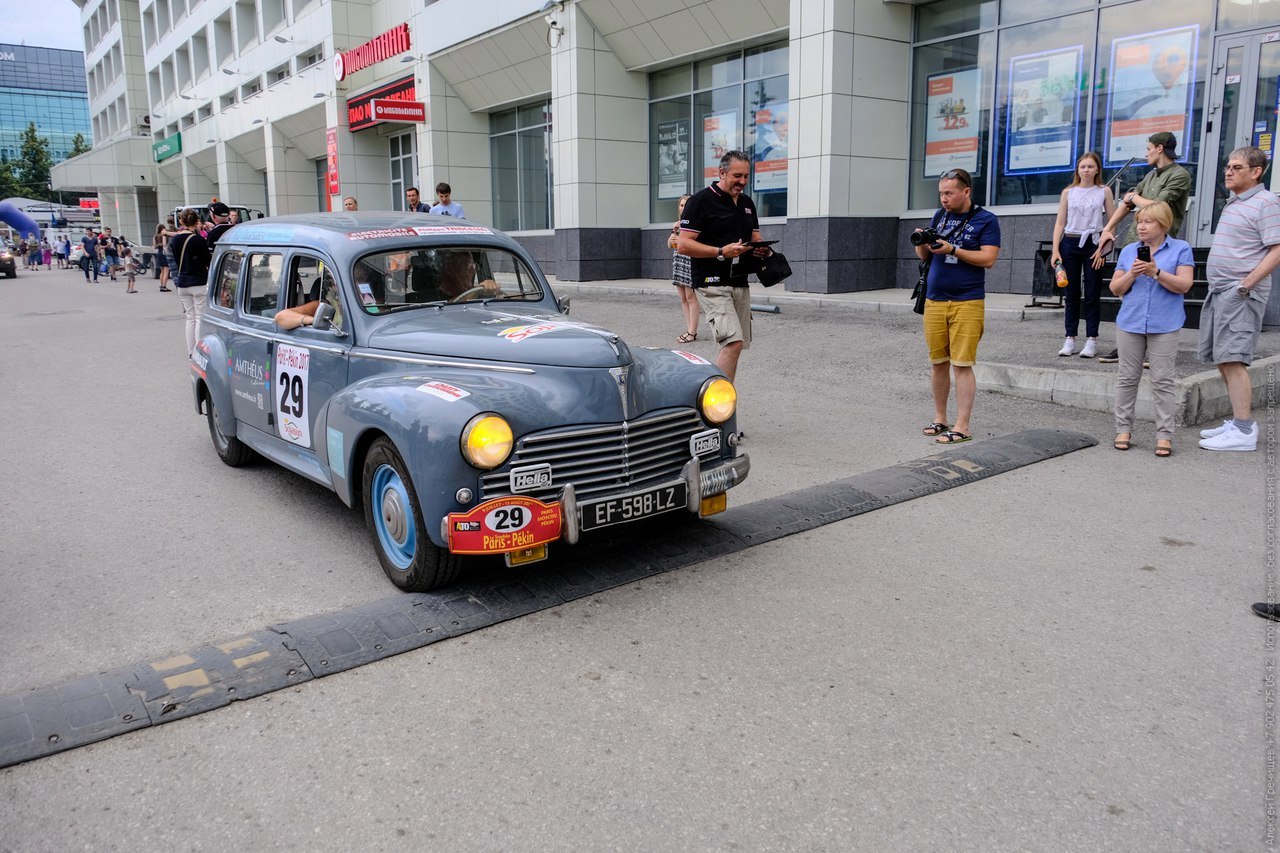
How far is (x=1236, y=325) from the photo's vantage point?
658cm

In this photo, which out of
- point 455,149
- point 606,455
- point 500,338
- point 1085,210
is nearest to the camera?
point 606,455

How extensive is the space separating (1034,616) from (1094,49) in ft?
38.5

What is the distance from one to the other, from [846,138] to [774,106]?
3.62m

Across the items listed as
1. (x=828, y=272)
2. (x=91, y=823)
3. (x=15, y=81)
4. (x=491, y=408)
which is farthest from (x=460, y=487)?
(x=15, y=81)

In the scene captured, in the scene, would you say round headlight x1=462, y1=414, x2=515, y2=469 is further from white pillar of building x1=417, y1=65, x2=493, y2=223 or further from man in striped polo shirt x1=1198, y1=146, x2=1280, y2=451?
white pillar of building x1=417, y1=65, x2=493, y2=223

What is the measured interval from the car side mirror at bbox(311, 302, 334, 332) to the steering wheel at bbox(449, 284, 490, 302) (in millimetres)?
671

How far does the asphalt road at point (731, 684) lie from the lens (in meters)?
2.70

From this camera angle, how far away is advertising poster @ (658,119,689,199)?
1964cm

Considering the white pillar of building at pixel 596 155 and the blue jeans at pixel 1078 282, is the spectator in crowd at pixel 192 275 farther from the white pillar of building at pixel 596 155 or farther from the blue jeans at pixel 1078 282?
the white pillar of building at pixel 596 155

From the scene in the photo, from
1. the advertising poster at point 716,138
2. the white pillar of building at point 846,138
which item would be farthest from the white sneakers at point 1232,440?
the advertising poster at point 716,138

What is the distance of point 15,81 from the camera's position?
14412 centimetres

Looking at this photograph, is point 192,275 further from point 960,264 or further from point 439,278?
point 960,264

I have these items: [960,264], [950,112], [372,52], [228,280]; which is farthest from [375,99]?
[960,264]

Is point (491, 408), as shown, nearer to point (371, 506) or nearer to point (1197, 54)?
point (371, 506)
